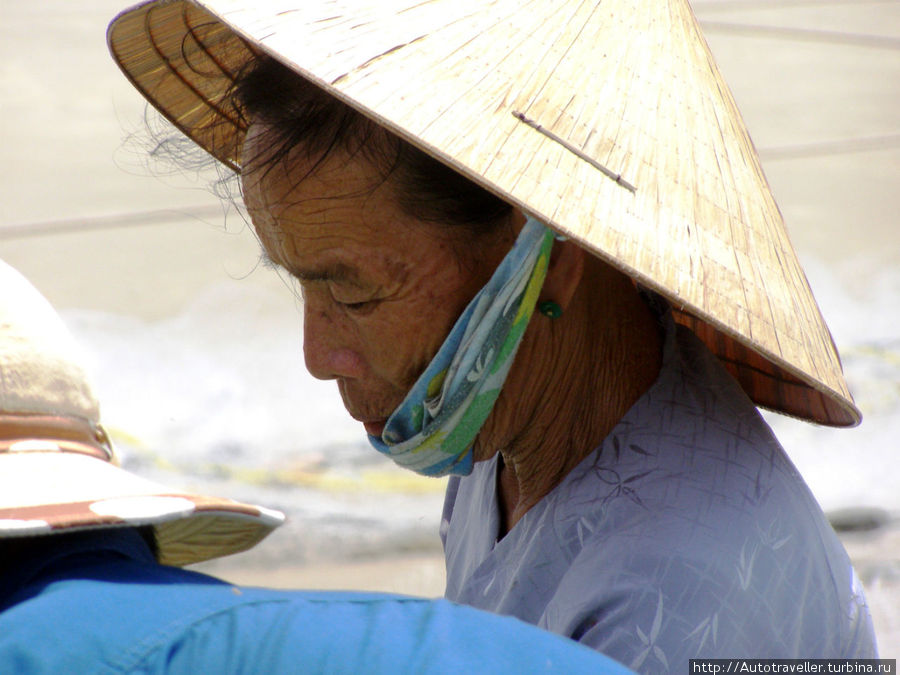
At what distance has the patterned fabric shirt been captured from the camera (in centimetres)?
124

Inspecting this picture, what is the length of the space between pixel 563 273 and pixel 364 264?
271mm

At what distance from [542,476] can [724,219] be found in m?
0.47

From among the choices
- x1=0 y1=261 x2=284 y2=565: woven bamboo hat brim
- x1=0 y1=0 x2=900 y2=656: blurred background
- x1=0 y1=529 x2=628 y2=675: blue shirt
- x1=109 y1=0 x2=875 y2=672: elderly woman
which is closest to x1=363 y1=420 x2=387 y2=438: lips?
x1=109 y1=0 x2=875 y2=672: elderly woman

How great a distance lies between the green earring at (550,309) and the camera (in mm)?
1458

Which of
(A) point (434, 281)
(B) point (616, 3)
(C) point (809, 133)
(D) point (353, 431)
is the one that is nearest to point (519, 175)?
(A) point (434, 281)

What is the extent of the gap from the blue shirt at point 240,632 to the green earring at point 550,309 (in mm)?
687

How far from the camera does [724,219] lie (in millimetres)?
1336

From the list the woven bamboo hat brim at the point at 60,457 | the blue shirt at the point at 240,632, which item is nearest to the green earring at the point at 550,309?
the woven bamboo hat brim at the point at 60,457

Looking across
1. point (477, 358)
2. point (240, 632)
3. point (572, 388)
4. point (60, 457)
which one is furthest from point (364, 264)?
point (240, 632)

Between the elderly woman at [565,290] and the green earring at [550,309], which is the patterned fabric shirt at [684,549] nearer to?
the elderly woman at [565,290]

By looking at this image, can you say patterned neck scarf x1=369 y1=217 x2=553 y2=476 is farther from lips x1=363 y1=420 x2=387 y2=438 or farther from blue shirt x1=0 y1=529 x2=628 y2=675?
blue shirt x1=0 y1=529 x2=628 y2=675

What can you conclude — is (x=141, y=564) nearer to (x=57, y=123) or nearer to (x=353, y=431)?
(x=353, y=431)

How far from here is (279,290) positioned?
16.9 feet

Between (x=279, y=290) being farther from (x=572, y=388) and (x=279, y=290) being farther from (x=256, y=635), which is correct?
(x=256, y=635)
